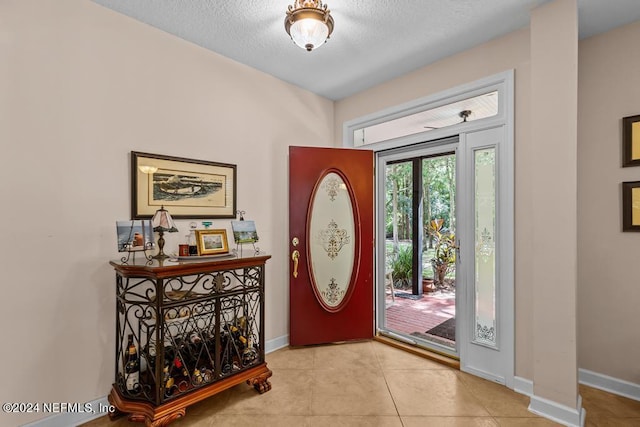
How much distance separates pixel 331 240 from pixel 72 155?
2.25 metres

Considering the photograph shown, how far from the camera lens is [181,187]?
2.38 m

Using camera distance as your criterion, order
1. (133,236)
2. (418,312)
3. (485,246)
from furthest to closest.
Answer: (418,312)
(485,246)
(133,236)

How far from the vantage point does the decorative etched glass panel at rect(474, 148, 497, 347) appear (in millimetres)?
2428

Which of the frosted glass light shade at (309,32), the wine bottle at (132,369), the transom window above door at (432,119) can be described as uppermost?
the frosted glass light shade at (309,32)

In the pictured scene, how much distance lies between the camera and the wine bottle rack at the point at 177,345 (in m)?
1.78

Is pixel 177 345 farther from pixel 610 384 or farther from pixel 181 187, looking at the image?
pixel 610 384

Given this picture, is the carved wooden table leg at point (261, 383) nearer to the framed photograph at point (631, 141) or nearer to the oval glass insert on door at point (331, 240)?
the oval glass insert on door at point (331, 240)

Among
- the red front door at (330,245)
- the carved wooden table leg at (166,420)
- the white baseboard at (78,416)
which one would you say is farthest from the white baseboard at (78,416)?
the red front door at (330,245)

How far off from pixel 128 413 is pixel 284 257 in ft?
5.56

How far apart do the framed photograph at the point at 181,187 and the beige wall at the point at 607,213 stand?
2936 millimetres

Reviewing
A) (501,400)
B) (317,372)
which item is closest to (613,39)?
(501,400)

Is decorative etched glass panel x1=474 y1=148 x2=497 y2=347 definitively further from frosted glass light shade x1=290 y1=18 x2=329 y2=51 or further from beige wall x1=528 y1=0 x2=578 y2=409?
frosted glass light shade x1=290 y1=18 x2=329 y2=51

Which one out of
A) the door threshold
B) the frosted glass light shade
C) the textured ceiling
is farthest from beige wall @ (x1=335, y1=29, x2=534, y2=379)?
the frosted glass light shade

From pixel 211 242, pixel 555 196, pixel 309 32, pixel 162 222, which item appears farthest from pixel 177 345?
pixel 555 196
